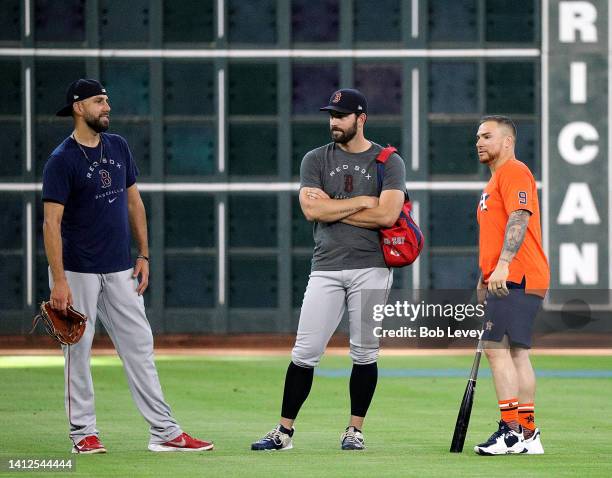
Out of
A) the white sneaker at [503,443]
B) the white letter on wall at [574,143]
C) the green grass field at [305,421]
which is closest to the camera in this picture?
the green grass field at [305,421]

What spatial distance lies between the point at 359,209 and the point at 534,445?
1.77 m

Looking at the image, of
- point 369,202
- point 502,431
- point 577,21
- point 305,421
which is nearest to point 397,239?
point 369,202

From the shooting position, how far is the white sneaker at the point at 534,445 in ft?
30.1

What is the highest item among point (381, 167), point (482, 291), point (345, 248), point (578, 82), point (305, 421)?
point (578, 82)

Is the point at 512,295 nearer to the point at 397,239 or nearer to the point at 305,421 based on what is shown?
the point at 397,239

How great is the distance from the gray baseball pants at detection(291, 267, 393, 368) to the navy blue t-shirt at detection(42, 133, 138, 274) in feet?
3.85

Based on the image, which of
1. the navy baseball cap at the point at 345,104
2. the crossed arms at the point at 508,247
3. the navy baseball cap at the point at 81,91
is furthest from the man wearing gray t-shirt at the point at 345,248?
the navy baseball cap at the point at 81,91

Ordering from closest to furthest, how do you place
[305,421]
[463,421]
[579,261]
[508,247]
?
[508,247] < [463,421] < [305,421] < [579,261]

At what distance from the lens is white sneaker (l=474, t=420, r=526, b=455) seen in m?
9.07

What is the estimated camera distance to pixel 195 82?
842 inches

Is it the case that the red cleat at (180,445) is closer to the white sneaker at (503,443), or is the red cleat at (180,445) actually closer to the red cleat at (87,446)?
the red cleat at (87,446)

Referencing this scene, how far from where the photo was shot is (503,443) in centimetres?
909

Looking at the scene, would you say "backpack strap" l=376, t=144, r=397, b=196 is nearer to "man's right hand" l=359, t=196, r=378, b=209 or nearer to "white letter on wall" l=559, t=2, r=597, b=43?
"man's right hand" l=359, t=196, r=378, b=209

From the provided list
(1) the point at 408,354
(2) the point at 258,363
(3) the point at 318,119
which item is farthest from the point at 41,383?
(3) the point at 318,119
